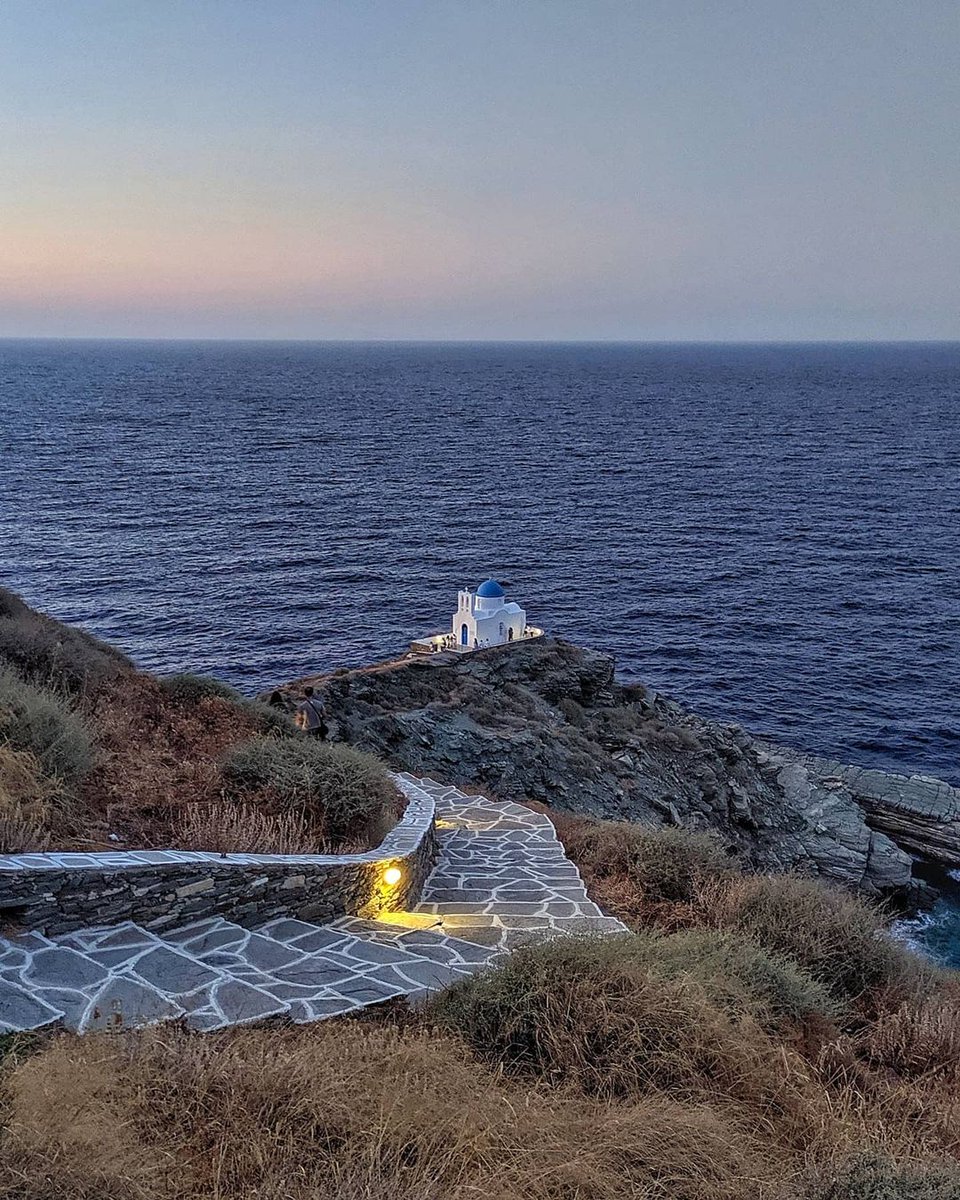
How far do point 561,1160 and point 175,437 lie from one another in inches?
3497

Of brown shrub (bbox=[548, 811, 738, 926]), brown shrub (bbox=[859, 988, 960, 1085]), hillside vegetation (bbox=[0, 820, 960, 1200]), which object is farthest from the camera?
brown shrub (bbox=[548, 811, 738, 926])

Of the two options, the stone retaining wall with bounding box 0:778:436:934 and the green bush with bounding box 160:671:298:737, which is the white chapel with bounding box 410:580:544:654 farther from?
the stone retaining wall with bounding box 0:778:436:934

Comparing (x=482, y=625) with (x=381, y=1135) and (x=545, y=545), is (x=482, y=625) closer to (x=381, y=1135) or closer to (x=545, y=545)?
(x=545, y=545)

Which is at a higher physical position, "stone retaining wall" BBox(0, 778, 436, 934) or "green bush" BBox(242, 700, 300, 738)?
"stone retaining wall" BBox(0, 778, 436, 934)

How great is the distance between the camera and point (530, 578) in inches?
1844

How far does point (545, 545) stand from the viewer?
5284 cm

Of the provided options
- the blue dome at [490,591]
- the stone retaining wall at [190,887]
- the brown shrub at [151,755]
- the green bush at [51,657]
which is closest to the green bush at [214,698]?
the brown shrub at [151,755]

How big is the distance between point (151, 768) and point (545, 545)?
43.2 meters

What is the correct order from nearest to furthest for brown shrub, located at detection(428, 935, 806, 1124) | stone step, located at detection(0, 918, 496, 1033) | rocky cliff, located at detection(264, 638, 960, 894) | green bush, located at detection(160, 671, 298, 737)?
brown shrub, located at detection(428, 935, 806, 1124), stone step, located at detection(0, 918, 496, 1033), green bush, located at detection(160, 671, 298, 737), rocky cliff, located at detection(264, 638, 960, 894)

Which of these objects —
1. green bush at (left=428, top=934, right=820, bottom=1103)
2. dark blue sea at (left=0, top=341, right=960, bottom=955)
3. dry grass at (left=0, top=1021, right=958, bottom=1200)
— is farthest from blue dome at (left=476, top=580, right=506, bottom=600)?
dry grass at (left=0, top=1021, right=958, bottom=1200)

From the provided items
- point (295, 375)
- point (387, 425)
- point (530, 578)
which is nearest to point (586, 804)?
point (530, 578)

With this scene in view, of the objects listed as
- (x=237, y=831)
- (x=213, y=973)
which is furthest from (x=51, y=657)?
(x=213, y=973)

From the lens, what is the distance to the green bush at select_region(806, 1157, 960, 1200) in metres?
4.52

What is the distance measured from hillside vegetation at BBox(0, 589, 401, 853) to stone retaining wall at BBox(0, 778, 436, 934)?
0.57 metres
